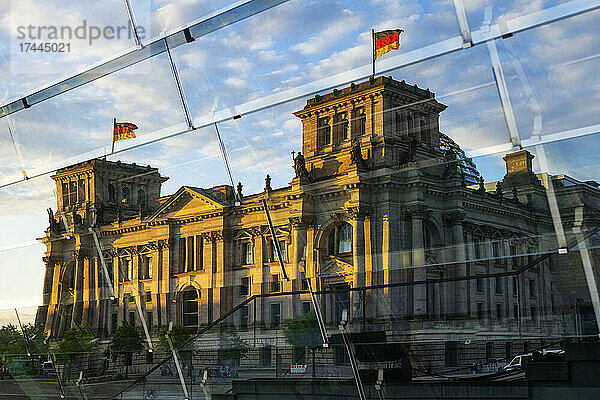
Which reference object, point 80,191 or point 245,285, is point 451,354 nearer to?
point 245,285

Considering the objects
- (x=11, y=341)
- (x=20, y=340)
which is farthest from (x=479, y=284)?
(x=11, y=341)

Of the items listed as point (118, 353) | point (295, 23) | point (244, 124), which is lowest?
point (118, 353)

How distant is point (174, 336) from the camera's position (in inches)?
344

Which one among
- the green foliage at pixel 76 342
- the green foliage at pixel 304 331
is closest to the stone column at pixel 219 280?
the green foliage at pixel 304 331

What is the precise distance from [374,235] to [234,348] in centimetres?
182

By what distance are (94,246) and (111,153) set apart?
97 cm

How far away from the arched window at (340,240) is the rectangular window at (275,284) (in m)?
0.64

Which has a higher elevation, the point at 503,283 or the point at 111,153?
the point at 111,153

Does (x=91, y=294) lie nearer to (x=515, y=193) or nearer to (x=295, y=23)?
(x=295, y=23)

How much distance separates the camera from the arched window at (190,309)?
8547 millimetres

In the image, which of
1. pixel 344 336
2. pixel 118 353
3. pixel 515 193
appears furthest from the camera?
pixel 118 353

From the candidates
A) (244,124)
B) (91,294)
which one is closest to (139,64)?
(244,124)

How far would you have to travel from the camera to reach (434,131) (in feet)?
22.6

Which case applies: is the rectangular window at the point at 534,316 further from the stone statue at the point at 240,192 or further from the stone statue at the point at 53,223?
the stone statue at the point at 53,223
